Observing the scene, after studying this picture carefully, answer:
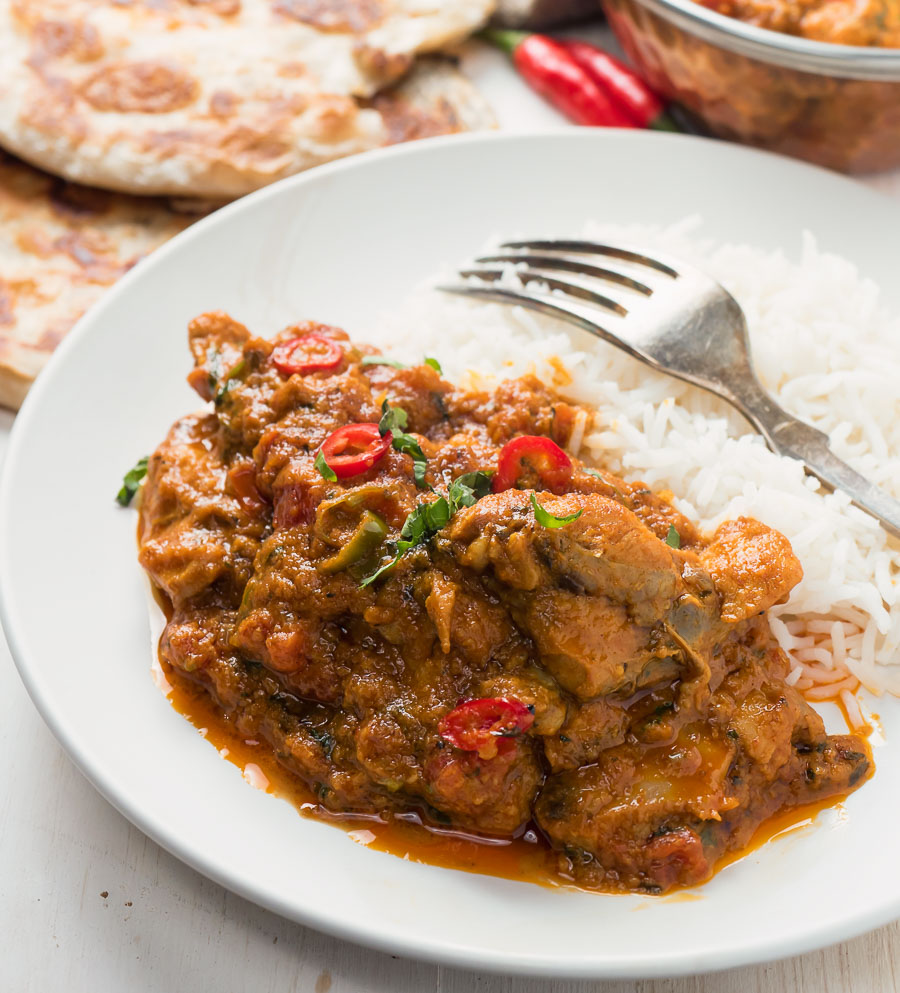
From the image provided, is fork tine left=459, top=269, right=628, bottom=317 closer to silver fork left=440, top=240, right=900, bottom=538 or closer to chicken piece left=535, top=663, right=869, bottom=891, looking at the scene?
silver fork left=440, top=240, right=900, bottom=538

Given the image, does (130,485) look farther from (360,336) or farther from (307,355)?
(360,336)

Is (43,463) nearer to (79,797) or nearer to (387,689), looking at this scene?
(79,797)

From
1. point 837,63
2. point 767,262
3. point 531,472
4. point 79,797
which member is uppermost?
point 837,63

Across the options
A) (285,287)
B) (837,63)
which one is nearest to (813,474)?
(837,63)

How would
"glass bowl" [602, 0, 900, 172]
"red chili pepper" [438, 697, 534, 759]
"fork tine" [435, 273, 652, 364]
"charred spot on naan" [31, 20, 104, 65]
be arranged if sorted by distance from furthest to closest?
"charred spot on naan" [31, 20, 104, 65] → "glass bowl" [602, 0, 900, 172] → "fork tine" [435, 273, 652, 364] → "red chili pepper" [438, 697, 534, 759]

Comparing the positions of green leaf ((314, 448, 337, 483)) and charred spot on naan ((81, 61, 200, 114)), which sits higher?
green leaf ((314, 448, 337, 483))

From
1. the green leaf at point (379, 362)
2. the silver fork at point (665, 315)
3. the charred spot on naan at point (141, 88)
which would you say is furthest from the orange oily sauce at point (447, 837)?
the charred spot on naan at point (141, 88)

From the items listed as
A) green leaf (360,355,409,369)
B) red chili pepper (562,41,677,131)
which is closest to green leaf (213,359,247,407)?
green leaf (360,355,409,369)
